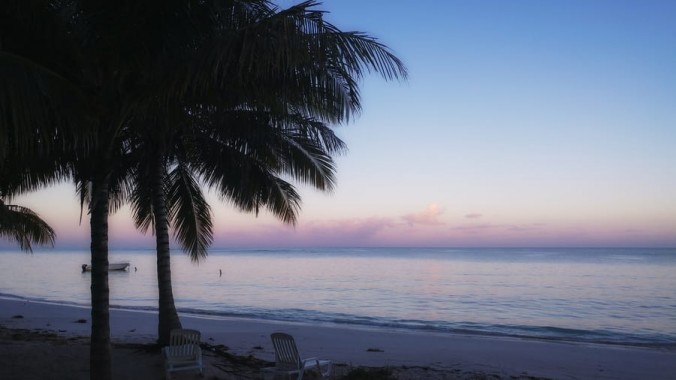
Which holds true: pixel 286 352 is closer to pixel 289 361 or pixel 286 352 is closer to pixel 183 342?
pixel 289 361

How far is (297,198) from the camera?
12703 millimetres

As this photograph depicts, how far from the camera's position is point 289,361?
8734 mm

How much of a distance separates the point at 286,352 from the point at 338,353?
5669 millimetres

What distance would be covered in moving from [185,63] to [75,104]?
1.18 meters

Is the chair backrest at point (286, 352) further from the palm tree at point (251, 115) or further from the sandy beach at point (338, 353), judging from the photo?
the palm tree at point (251, 115)

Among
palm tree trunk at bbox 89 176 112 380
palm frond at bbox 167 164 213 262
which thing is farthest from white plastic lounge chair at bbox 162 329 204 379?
palm frond at bbox 167 164 213 262

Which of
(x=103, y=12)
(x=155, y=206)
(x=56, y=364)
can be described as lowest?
(x=56, y=364)

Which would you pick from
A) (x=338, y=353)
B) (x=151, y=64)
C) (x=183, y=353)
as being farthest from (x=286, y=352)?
(x=338, y=353)

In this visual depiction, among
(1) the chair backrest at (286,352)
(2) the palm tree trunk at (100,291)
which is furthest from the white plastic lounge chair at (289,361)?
(2) the palm tree trunk at (100,291)

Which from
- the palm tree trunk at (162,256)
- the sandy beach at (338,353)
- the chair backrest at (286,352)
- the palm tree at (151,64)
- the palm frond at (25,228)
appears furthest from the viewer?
the palm frond at (25,228)

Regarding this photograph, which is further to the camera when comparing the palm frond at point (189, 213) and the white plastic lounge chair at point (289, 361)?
the palm frond at point (189, 213)

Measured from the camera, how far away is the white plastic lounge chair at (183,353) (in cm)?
881

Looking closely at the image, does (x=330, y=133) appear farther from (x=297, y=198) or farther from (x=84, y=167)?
(x=84, y=167)

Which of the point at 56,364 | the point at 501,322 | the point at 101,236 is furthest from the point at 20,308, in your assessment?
the point at 101,236
